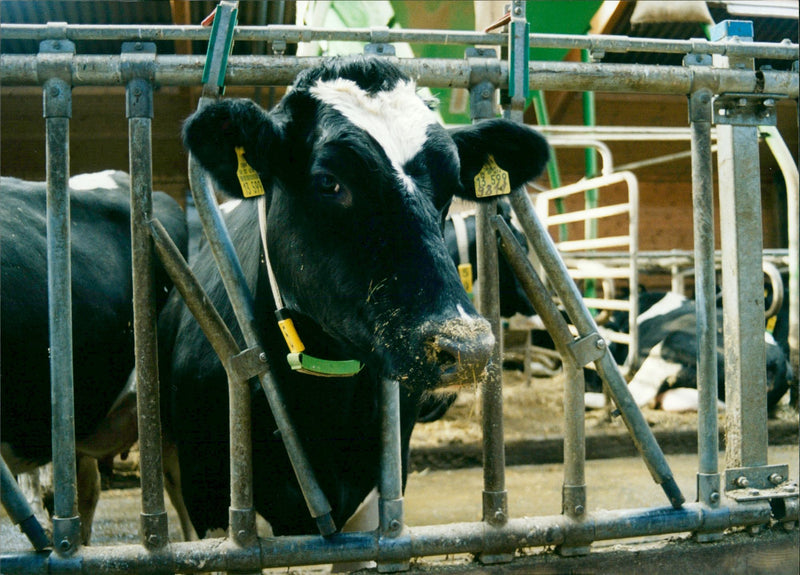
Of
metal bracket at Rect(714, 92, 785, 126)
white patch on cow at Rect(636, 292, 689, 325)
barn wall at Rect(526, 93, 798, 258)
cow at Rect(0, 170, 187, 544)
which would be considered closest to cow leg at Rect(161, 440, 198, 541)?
cow at Rect(0, 170, 187, 544)

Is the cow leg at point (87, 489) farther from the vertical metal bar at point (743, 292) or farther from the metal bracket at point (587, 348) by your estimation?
the vertical metal bar at point (743, 292)

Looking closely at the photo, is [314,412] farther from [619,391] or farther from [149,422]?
[619,391]

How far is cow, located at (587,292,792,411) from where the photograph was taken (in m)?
5.21

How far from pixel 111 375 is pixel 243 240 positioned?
1067 mm

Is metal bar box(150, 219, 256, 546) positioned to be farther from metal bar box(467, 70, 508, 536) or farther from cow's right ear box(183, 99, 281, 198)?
metal bar box(467, 70, 508, 536)

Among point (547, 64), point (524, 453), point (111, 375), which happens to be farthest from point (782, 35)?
point (111, 375)

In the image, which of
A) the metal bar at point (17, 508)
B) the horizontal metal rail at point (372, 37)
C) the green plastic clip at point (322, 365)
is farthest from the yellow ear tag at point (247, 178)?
the metal bar at point (17, 508)

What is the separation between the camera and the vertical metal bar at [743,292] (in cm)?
223

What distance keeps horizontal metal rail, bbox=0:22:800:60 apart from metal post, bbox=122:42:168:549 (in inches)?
4.4

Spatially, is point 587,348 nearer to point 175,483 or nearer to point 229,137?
point 229,137

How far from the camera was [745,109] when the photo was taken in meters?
2.28

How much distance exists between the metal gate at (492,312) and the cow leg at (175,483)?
1110 mm

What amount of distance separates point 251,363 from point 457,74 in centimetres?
98

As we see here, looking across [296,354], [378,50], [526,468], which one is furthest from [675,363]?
[296,354]
